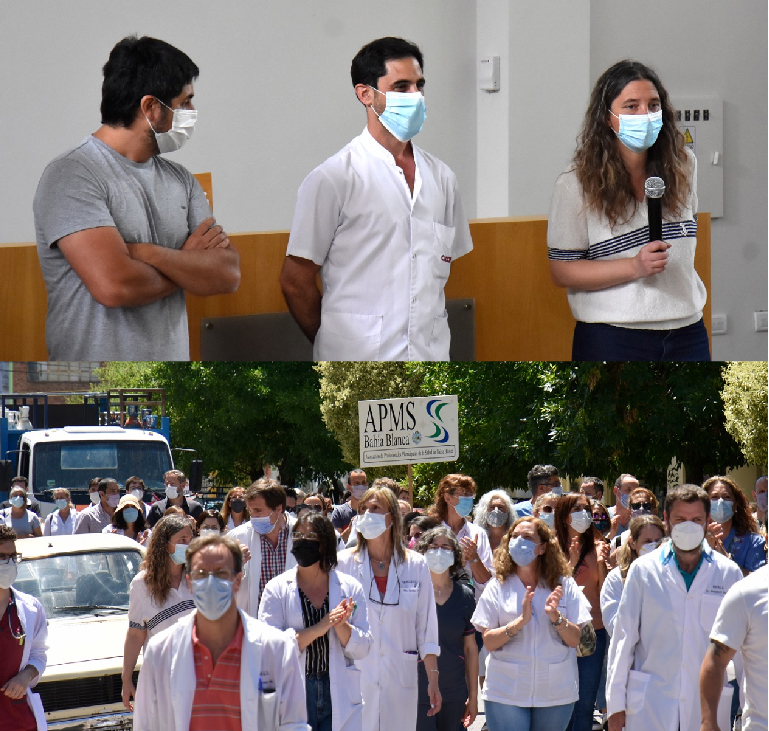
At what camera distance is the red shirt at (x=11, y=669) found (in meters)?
3.97

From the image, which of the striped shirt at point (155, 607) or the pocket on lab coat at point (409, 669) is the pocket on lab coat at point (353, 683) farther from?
the striped shirt at point (155, 607)

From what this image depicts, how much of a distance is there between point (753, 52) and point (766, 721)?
18.0 ft

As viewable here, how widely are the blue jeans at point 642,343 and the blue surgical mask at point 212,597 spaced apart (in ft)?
5.52

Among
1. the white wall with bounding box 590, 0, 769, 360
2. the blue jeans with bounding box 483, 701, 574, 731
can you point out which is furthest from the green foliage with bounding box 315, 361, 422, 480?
the white wall with bounding box 590, 0, 769, 360

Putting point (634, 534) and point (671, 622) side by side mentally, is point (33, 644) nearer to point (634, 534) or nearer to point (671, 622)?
point (671, 622)

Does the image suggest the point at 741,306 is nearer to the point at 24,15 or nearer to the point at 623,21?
the point at 623,21

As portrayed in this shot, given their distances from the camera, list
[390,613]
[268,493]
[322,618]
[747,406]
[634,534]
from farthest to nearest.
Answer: [747,406], [634,534], [268,493], [390,613], [322,618]

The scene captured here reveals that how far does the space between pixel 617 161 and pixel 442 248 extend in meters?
0.64

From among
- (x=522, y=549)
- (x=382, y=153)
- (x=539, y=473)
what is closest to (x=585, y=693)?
(x=522, y=549)

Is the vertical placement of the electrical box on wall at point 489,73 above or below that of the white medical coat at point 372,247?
above

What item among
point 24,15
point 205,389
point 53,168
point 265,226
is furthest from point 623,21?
point 53,168

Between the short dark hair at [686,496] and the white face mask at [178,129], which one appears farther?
the short dark hair at [686,496]

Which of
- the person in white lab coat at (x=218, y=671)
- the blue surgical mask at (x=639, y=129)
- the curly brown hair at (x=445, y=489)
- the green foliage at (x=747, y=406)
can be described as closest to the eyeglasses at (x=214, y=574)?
the person in white lab coat at (x=218, y=671)

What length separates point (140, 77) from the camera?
3.58 m
